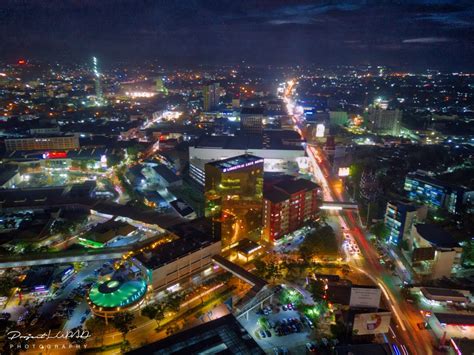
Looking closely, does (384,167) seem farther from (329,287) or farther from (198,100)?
(198,100)

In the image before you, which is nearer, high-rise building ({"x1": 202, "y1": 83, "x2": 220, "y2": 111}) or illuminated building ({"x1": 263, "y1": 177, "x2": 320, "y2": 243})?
illuminated building ({"x1": 263, "y1": 177, "x2": 320, "y2": 243})

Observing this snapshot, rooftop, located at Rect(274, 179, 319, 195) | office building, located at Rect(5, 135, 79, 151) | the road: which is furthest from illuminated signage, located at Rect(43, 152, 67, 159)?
the road

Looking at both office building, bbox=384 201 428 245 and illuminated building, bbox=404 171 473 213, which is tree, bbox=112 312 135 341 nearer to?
office building, bbox=384 201 428 245

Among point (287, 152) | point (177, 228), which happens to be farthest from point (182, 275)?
point (287, 152)

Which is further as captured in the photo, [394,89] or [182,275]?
[394,89]

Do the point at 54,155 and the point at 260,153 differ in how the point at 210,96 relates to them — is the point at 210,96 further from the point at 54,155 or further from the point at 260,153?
the point at 54,155
